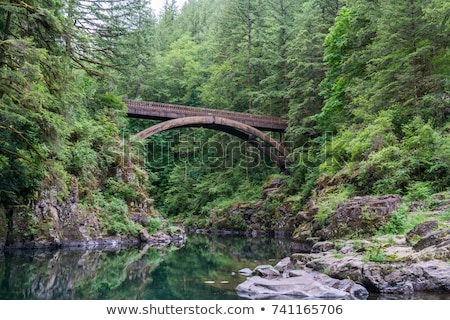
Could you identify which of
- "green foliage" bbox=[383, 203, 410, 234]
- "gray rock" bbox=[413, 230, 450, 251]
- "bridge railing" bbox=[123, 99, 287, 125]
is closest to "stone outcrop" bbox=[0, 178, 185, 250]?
"bridge railing" bbox=[123, 99, 287, 125]

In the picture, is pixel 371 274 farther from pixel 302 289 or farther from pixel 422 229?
pixel 422 229

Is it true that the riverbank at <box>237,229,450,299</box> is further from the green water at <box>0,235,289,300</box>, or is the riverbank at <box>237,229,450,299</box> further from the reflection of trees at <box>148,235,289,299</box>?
the green water at <box>0,235,289,300</box>

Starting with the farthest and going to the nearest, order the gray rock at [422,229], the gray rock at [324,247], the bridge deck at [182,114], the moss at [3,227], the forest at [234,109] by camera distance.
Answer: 1. the bridge deck at [182,114]
2. the moss at [3,227]
3. the forest at [234,109]
4. the gray rock at [324,247]
5. the gray rock at [422,229]

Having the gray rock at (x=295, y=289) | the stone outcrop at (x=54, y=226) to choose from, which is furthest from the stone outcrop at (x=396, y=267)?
the stone outcrop at (x=54, y=226)

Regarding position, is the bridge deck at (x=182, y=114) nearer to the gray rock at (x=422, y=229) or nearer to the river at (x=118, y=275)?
the river at (x=118, y=275)

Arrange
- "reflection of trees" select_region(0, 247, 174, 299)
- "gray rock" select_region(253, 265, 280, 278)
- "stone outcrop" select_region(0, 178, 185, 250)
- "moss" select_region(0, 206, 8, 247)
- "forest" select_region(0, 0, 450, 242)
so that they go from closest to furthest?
"reflection of trees" select_region(0, 247, 174, 299)
"gray rock" select_region(253, 265, 280, 278)
"forest" select_region(0, 0, 450, 242)
"moss" select_region(0, 206, 8, 247)
"stone outcrop" select_region(0, 178, 185, 250)

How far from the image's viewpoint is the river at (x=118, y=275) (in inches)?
273

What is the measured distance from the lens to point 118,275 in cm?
912

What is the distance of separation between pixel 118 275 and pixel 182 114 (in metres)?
16.2

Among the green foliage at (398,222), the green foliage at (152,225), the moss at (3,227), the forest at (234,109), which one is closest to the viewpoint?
the green foliage at (398,222)

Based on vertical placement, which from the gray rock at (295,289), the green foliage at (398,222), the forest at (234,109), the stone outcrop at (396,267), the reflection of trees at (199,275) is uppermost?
the forest at (234,109)

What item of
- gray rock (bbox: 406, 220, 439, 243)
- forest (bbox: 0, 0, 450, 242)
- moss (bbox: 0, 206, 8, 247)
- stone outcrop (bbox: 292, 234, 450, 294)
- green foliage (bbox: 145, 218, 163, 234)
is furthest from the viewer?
green foliage (bbox: 145, 218, 163, 234)


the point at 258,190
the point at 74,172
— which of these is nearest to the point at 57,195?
the point at 74,172

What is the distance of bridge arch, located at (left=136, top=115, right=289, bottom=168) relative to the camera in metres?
23.3
